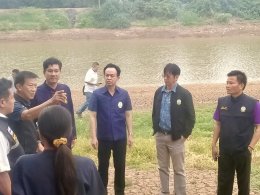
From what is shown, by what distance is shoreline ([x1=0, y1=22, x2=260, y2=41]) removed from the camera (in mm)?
44938

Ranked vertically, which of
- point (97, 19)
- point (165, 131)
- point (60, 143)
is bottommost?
point (165, 131)

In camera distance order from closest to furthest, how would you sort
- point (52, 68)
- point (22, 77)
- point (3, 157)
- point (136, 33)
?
1. point (3, 157)
2. point (22, 77)
3. point (52, 68)
4. point (136, 33)

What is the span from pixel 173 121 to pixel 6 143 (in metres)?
2.58

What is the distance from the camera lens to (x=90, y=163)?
2.65 metres

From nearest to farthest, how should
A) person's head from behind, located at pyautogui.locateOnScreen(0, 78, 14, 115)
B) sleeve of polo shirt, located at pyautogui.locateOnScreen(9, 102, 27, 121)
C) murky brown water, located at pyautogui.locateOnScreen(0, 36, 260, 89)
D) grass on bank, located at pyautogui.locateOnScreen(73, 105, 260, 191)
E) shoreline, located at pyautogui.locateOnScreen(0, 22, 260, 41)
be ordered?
person's head from behind, located at pyautogui.locateOnScreen(0, 78, 14, 115) → sleeve of polo shirt, located at pyautogui.locateOnScreen(9, 102, 27, 121) → grass on bank, located at pyautogui.locateOnScreen(73, 105, 260, 191) → murky brown water, located at pyautogui.locateOnScreen(0, 36, 260, 89) → shoreline, located at pyautogui.locateOnScreen(0, 22, 260, 41)

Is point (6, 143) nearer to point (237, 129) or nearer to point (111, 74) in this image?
point (111, 74)

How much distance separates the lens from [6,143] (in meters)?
3.27

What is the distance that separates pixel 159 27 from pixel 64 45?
12.1m

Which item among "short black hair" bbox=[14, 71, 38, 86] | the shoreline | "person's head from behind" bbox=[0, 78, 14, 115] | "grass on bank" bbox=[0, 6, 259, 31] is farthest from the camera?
"grass on bank" bbox=[0, 6, 259, 31]

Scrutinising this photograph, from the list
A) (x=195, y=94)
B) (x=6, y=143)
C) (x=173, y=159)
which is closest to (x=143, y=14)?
(x=195, y=94)

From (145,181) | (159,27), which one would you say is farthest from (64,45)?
(145,181)

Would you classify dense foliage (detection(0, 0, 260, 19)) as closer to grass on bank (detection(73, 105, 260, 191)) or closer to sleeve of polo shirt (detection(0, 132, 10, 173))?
grass on bank (detection(73, 105, 260, 191))

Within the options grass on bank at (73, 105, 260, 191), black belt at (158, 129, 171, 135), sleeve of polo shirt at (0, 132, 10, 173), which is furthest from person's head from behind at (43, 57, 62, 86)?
grass on bank at (73, 105, 260, 191)

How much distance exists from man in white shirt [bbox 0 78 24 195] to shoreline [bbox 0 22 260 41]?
4173 cm
